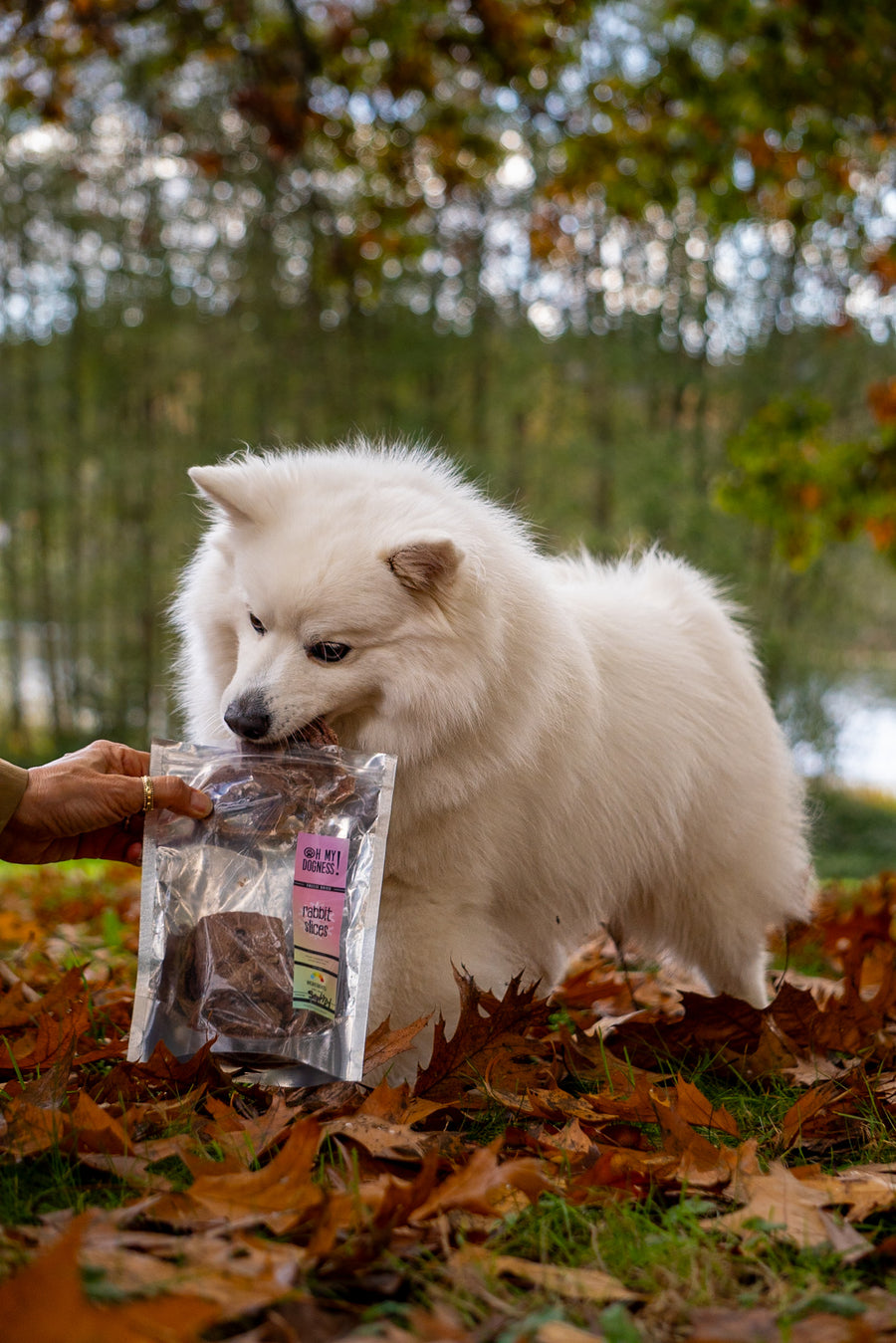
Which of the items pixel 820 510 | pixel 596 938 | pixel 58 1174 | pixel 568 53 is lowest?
pixel 596 938

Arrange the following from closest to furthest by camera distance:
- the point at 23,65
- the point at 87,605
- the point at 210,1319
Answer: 1. the point at 210,1319
2. the point at 23,65
3. the point at 87,605

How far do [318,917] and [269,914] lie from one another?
0.12m

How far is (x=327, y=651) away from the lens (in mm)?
2342

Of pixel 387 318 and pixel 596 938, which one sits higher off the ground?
pixel 387 318

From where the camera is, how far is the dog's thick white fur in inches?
92.7

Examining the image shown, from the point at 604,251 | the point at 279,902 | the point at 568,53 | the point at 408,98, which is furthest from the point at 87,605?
the point at 279,902

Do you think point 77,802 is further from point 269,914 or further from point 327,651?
point 327,651

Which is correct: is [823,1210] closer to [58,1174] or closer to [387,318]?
[58,1174]

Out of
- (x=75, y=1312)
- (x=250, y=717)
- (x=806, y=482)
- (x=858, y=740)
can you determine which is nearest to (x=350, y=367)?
(x=806, y=482)

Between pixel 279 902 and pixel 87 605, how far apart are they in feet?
38.5

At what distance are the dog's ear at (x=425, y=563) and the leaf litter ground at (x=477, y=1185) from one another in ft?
2.91

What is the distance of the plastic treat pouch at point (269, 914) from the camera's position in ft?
6.88

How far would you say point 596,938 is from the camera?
4.47 metres

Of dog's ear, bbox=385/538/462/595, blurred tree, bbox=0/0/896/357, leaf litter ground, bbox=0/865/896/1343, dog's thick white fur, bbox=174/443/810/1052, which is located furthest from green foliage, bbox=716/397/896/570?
dog's ear, bbox=385/538/462/595
